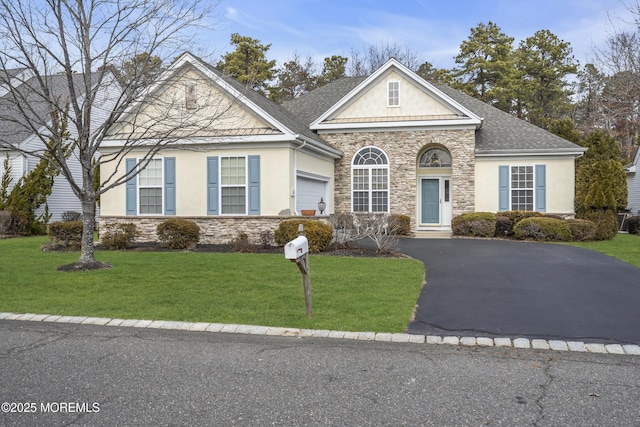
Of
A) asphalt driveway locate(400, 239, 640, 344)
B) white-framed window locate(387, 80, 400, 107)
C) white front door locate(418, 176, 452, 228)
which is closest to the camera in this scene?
asphalt driveway locate(400, 239, 640, 344)

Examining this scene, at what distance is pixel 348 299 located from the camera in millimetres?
7867

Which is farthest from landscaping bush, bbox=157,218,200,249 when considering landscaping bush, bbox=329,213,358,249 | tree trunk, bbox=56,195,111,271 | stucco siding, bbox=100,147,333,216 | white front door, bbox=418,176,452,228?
white front door, bbox=418,176,452,228

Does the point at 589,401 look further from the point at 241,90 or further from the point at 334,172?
the point at 334,172

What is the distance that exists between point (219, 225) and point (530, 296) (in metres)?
10.4

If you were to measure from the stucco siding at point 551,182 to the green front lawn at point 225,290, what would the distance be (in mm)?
9239

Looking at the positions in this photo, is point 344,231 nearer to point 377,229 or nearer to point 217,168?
point 377,229

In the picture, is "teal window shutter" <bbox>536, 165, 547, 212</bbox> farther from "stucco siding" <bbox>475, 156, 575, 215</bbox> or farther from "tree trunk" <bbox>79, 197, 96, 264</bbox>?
"tree trunk" <bbox>79, 197, 96, 264</bbox>

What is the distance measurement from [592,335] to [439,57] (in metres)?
37.5

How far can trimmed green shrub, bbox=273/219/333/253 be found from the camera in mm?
13648

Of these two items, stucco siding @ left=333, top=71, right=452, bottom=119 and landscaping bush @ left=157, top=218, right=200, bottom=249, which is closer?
landscaping bush @ left=157, top=218, right=200, bottom=249

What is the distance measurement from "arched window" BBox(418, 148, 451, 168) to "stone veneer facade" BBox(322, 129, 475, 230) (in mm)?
649

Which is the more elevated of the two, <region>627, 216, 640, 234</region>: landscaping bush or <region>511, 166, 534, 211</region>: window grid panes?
<region>511, 166, 534, 211</region>: window grid panes

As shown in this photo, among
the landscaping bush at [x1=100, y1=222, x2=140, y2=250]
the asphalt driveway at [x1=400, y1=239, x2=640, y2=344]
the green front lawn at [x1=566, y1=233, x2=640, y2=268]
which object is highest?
the landscaping bush at [x1=100, y1=222, x2=140, y2=250]

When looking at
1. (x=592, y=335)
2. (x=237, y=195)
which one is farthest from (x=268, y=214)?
(x=592, y=335)
